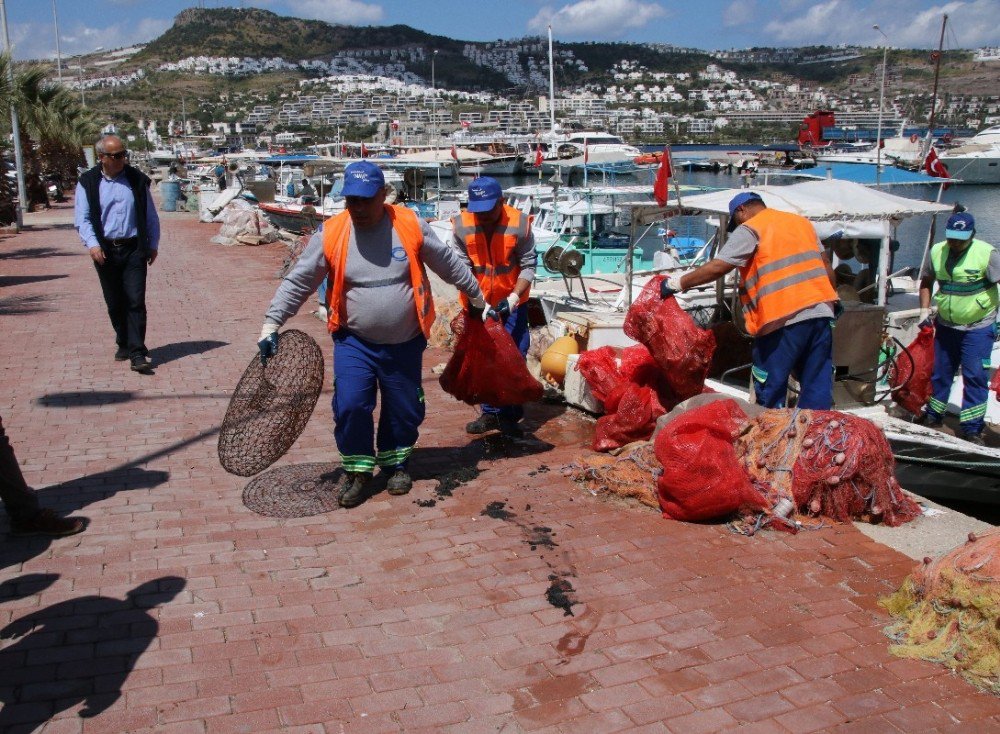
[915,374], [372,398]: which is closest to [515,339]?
[372,398]

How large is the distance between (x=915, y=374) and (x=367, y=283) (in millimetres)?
4945

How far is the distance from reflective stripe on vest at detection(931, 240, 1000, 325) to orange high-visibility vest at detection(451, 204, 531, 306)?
3.55m

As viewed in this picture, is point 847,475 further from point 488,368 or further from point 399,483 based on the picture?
point 399,483

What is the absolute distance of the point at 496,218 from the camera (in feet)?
19.4

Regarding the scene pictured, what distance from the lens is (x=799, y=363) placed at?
5.40 meters

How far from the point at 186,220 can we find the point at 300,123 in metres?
141

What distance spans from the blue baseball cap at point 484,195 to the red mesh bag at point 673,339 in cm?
115

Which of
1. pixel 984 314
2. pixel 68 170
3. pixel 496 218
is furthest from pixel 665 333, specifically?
pixel 68 170

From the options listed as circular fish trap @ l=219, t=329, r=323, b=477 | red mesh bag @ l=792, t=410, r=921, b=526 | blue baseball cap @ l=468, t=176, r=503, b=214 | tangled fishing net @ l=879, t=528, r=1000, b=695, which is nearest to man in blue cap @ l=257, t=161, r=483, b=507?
circular fish trap @ l=219, t=329, r=323, b=477

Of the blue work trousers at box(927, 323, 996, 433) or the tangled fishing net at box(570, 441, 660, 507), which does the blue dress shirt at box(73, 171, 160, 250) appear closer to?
the tangled fishing net at box(570, 441, 660, 507)

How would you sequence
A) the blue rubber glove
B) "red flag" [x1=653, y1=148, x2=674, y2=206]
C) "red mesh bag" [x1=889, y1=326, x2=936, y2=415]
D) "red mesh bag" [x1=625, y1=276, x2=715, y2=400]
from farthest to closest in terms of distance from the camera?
"red flag" [x1=653, y1=148, x2=674, y2=206] → "red mesh bag" [x1=889, y1=326, x2=936, y2=415] → "red mesh bag" [x1=625, y1=276, x2=715, y2=400] → the blue rubber glove

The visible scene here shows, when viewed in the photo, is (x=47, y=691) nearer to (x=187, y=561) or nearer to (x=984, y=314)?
(x=187, y=561)

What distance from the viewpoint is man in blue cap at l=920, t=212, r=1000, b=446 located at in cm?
690

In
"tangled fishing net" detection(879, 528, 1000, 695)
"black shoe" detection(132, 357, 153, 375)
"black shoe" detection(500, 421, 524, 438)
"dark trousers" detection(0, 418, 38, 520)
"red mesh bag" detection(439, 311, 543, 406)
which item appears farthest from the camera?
"black shoe" detection(132, 357, 153, 375)
